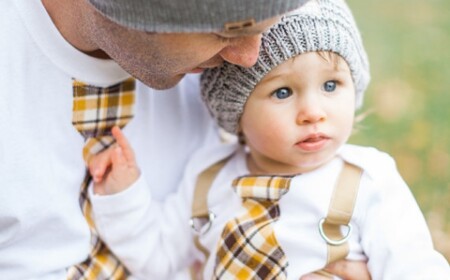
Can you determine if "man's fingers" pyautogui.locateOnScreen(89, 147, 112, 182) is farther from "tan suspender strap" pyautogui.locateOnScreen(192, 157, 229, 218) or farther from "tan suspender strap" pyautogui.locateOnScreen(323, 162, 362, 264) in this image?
"tan suspender strap" pyautogui.locateOnScreen(323, 162, 362, 264)

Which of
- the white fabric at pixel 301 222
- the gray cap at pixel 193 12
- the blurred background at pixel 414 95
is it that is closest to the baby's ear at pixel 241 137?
the white fabric at pixel 301 222

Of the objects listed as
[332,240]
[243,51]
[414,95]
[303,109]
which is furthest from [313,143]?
[414,95]

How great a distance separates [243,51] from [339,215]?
1.55ft

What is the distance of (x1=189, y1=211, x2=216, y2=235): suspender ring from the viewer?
2.06m

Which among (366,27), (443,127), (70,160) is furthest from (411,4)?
(70,160)

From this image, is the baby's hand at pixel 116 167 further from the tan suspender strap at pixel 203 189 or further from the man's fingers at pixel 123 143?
the tan suspender strap at pixel 203 189

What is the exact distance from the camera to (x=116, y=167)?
6.63ft

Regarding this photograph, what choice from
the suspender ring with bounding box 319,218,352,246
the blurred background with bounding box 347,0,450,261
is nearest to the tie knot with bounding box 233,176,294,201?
the suspender ring with bounding box 319,218,352,246

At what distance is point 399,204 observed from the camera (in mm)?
1894

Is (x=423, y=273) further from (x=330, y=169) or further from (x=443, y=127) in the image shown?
(x=443, y=127)

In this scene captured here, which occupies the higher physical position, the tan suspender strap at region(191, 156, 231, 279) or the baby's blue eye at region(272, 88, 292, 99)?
the baby's blue eye at region(272, 88, 292, 99)

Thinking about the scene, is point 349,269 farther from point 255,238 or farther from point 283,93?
point 283,93

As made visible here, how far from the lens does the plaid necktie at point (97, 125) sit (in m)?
1.96

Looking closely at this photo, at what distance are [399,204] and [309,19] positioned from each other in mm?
461
